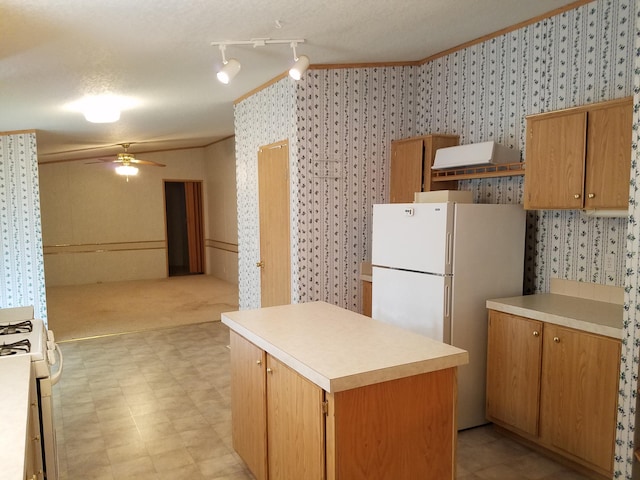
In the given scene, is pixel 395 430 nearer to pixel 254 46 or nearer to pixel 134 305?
pixel 254 46

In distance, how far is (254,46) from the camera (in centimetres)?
318

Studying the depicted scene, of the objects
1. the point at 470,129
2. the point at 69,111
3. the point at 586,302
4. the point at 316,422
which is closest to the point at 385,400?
the point at 316,422

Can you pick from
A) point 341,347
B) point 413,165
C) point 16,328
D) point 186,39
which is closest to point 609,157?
point 413,165

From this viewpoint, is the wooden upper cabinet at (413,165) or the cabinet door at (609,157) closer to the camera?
the cabinet door at (609,157)

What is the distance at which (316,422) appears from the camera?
1827mm

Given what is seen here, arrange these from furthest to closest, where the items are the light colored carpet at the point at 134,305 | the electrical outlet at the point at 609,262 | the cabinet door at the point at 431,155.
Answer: the light colored carpet at the point at 134,305 → the cabinet door at the point at 431,155 → the electrical outlet at the point at 609,262

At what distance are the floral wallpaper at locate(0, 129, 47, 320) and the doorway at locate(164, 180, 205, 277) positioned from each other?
4.97 metres

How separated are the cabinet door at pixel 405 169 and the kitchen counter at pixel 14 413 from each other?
3.01m

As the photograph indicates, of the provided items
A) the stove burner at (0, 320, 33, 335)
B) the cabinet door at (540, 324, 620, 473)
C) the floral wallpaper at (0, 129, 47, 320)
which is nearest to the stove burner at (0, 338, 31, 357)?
the stove burner at (0, 320, 33, 335)

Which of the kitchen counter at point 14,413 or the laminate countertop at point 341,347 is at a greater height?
the laminate countertop at point 341,347

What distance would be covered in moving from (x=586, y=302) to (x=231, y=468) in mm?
2456

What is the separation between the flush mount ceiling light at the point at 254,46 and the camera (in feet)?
9.50

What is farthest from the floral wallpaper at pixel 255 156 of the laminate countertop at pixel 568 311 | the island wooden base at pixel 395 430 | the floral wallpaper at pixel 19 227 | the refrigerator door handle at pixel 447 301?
the floral wallpaper at pixel 19 227

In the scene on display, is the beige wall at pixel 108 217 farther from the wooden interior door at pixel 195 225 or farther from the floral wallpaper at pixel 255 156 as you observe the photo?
the floral wallpaper at pixel 255 156
